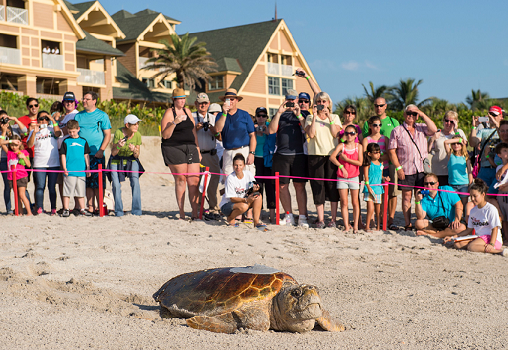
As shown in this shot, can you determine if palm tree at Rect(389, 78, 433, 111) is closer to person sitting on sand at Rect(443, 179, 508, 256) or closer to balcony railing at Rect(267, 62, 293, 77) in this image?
balcony railing at Rect(267, 62, 293, 77)

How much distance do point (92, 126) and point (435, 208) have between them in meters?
5.26

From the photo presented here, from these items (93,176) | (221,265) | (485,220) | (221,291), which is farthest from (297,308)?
(93,176)

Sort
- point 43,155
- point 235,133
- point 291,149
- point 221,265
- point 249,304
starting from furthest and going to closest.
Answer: point 43,155 < point 235,133 < point 291,149 < point 221,265 < point 249,304

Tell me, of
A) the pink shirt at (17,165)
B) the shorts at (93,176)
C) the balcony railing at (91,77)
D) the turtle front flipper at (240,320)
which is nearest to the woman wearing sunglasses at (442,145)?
the turtle front flipper at (240,320)

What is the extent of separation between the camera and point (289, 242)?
6387 mm

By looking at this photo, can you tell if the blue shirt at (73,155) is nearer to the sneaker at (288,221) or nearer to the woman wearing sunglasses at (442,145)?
the sneaker at (288,221)

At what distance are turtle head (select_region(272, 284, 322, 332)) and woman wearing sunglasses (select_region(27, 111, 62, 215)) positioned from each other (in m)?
5.33

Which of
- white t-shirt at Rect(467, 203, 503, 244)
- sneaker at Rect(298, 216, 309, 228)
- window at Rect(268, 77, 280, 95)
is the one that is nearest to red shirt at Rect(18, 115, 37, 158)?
sneaker at Rect(298, 216, 309, 228)

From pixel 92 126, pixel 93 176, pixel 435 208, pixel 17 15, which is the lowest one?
pixel 435 208

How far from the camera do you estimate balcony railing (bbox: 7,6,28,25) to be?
22.1 metres

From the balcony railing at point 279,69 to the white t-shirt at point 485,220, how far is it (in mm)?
24832

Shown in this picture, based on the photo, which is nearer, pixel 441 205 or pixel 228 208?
pixel 441 205

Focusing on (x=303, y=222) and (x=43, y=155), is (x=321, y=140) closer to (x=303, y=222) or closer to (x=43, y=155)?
(x=303, y=222)

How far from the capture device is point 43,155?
7.61 metres
